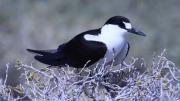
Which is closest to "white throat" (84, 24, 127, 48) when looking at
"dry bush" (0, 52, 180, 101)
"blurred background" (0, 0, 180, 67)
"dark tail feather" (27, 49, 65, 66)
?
"dark tail feather" (27, 49, 65, 66)

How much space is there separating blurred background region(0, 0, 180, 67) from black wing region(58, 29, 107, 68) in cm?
325

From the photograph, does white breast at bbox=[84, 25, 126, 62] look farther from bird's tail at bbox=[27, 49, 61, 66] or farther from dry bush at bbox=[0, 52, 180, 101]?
dry bush at bbox=[0, 52, 180, 101]

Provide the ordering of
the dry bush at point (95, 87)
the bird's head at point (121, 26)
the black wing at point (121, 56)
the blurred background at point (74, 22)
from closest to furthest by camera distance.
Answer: the dry bush at point (95, 87)
the black wing at point (121, 56)
the bird's head at point (121, 26)
the blurred background at point (74, 22)

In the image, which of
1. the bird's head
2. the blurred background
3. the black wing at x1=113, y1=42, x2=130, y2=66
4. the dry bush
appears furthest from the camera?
the blurred background

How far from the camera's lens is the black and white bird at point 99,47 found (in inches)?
213

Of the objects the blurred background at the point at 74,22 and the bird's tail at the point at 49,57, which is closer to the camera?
the bird's tail at the point at 49,57

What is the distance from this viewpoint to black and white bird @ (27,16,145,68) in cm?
540

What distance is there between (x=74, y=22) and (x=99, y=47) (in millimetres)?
5081

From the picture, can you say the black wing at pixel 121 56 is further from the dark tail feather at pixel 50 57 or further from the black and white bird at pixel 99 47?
the dark tail feather at pixel 50 57

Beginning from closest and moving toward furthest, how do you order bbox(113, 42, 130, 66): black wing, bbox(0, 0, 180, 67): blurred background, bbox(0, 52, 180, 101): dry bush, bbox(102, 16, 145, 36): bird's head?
bbox(0, 52, 180, 101): dry bush → bbox(113, 42, 130, 66): black wing → bbox(102, 16, 145, 36): bird's head → bbox(0, 0, 180, 67): blurred background

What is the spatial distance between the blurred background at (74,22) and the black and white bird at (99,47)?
10.7 feet

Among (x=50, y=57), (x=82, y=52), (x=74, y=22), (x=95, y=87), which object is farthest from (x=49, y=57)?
(x=74, y=22)

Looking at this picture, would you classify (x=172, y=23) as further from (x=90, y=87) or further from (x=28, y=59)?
(x=90, y=87)

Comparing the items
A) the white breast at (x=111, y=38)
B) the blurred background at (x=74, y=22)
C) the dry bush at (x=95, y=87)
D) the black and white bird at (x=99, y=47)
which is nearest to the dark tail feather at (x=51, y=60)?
the black and white bird at (x=99, y=47)
